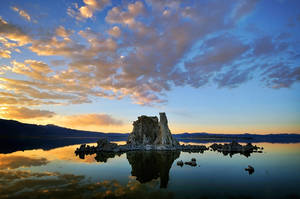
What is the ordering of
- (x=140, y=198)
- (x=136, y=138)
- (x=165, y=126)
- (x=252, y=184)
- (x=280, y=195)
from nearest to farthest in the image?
1. (x=140, y=198)
2. (x=280, y=195)
3. (x=252, y=184)
4. (x=165, y=126)
5. (x=136, y=138)

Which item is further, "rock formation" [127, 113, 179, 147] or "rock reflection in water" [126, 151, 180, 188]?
"rock formation" [127, 113, 179, 147]

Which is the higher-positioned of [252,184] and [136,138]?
[136,138]

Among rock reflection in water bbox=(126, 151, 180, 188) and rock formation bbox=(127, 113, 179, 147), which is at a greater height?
rock formation bbox=(127, 113, 179, 147)

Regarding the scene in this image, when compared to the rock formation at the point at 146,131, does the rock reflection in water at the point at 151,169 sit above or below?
below

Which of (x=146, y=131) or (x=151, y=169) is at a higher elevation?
(x=146, y=131)

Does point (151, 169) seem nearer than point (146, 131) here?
Yes

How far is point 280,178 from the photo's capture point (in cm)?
2602

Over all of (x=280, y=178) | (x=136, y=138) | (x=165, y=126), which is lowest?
(x=280, y=178)

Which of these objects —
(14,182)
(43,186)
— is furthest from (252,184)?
(14,182)

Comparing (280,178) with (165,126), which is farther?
(165,126)

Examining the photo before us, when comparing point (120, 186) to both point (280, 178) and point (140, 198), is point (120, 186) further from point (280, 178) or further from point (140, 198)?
point (280, 178)

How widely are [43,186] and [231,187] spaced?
21283 millimetres

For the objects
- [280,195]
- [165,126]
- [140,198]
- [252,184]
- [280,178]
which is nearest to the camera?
[140,198]

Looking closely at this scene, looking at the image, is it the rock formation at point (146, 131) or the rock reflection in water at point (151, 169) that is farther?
the rock formation at point (146, 131)
